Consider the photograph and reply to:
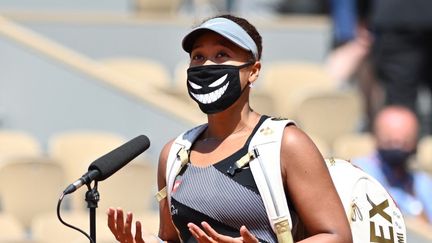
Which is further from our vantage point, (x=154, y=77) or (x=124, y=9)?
(x=124, y=9)

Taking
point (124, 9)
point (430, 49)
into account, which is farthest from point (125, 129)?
point (124, 9)

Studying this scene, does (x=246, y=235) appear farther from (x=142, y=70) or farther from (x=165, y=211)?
(x=142, y=70)

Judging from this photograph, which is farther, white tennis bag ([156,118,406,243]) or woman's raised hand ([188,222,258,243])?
white tennis bag ([156,118,406,243])

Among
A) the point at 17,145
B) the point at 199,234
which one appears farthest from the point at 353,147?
the point at 199,234

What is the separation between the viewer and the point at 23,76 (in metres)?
9.70

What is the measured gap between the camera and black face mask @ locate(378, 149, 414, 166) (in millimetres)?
8018

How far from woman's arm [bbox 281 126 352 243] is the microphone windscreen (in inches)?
17.3

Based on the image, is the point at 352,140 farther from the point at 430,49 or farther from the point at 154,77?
the point at 154,77

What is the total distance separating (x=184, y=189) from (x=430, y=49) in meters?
6.45

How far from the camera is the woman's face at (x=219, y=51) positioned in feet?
12.5

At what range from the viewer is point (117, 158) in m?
3.68

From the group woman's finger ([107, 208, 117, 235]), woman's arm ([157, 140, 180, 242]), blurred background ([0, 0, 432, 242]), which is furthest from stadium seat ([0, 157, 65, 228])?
woman's finger ([107, 208, 117, 235])

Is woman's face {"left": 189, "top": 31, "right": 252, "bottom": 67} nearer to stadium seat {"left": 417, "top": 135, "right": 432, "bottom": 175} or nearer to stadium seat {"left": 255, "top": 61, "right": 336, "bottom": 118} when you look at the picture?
stadium seat {"left": 417, "top": 135, "right": 432, "bottom": 175}

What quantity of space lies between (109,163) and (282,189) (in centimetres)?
49
